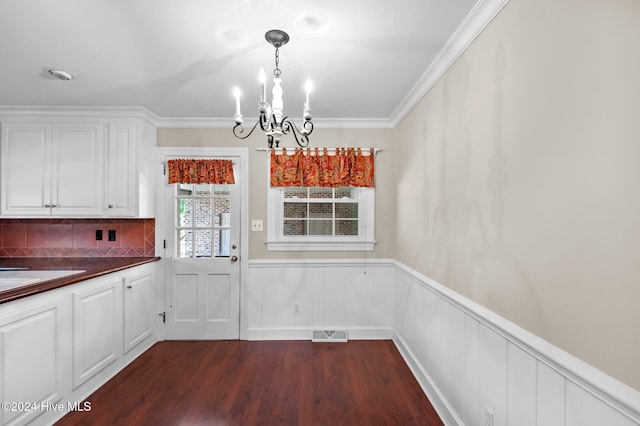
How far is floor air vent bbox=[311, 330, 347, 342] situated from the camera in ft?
10.8

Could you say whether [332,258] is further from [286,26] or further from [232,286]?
[286,26]

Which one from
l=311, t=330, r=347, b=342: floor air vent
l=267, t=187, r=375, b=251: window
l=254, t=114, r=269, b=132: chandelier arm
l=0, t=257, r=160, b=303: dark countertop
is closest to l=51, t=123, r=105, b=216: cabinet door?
l=0, t=257, r=160, b=303: dark countertop

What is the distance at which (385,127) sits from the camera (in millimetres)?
3408

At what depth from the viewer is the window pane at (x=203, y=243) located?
3.38 meters

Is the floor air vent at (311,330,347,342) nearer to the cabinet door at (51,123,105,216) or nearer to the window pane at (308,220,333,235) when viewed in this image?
the window pane at (308,220,333,235)

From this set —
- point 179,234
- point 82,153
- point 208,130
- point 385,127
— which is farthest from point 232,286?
point 385,127

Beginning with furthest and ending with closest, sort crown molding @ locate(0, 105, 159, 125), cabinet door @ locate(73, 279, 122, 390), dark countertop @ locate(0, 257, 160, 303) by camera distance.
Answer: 1. crown molding @ locate(0, 105, 159, 125)
2. cabinet door @ locate(73, 279, 122, 390)
3. dark countertop @ locate(0, 257, 160, 303)

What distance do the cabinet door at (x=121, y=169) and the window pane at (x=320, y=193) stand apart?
183cm

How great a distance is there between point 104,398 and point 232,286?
1395 millimetres

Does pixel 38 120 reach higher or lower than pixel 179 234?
higher

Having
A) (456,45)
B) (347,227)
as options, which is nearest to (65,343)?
(347,227)

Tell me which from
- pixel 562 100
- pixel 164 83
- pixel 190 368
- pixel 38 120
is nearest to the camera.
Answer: pixel 562 100

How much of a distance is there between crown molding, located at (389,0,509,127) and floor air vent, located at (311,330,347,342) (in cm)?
247

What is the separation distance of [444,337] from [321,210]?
5.99ft
